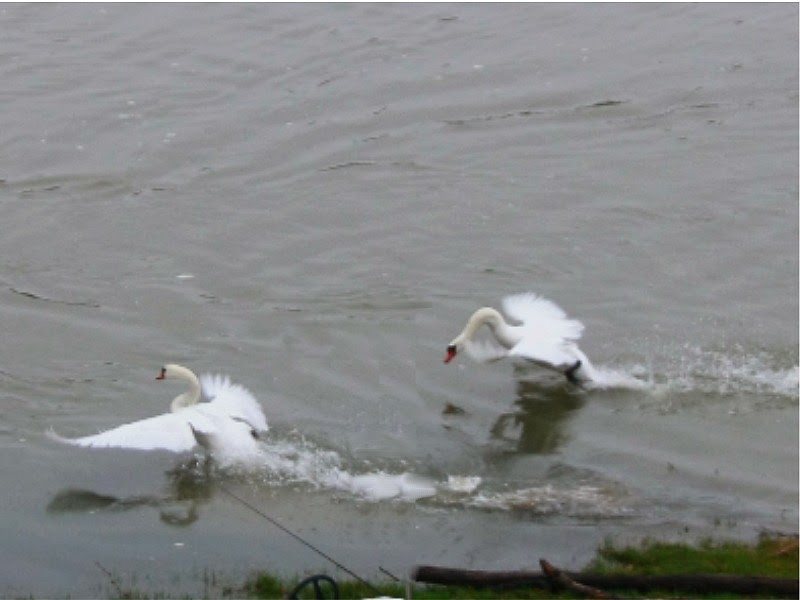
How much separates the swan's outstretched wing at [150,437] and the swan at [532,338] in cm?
278

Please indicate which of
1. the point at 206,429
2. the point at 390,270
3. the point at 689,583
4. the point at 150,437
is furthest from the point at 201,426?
the point at 689,583

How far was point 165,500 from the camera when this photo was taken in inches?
458

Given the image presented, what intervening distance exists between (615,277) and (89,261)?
569cm

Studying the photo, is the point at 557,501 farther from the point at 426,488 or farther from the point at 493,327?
the point at 493,327

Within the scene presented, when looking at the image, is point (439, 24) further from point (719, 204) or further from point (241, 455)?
point (241, 455)

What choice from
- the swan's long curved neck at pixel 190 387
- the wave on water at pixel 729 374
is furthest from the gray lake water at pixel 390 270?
the swan's long curved neck at pixel 190 387

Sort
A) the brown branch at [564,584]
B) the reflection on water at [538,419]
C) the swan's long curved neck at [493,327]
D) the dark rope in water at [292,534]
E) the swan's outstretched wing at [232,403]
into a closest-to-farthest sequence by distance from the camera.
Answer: the brown branch at [564,584] → the dark rope in water at [292,534] → the swan's outstretched wing at [232,403] → the reflection on water at [538,419] → the swan's long curved neck at [493,327]

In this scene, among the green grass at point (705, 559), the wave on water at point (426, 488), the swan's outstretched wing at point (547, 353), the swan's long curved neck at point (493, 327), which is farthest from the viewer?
the swan's long curved neck at point (493, 327)

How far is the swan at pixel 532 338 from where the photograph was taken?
43.7 feet

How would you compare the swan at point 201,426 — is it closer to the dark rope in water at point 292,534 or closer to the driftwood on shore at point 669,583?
the dark rope in water at point 292,534

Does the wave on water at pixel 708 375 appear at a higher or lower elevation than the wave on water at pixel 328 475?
higher

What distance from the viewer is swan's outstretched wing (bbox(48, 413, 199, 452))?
11461 millimetres

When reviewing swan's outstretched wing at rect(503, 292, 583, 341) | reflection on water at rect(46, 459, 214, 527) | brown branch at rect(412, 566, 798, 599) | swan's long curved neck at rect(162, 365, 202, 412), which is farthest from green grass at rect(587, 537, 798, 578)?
swan's long curved neck at rect(162, 365, 202, 412)

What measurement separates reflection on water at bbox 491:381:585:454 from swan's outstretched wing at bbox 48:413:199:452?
8.91 feet
